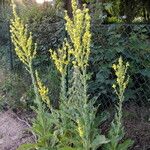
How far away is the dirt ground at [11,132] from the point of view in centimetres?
568

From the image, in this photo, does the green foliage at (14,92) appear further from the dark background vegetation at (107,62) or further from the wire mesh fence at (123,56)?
the wire mesh fence at (123,56)

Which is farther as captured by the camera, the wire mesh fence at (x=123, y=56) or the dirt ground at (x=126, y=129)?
the wire mesh fence at (x=123, y=56)

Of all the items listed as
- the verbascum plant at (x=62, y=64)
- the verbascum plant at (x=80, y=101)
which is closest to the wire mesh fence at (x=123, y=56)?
the verbascum plant at (x=62, y=64)

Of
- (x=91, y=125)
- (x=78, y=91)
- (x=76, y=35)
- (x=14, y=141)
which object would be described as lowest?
(x=14, y=141)

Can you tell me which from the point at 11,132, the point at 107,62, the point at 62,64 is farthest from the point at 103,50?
the point at 11,132

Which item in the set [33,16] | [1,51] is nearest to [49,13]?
[33,16]

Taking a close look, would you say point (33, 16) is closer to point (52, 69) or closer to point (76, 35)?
point (52, 69)

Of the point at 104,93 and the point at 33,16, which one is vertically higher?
the point at 33,16

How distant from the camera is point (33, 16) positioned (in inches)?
395

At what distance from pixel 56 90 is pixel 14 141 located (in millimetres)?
1069

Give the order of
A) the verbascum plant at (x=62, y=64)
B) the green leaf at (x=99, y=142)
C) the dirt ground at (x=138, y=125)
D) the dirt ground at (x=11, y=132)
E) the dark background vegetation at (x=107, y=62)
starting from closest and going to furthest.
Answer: the green leaf at (x=99, y=142) → the verbascum plant at (x=62, y=64) → the dirt ground at (x=138, y=125) → the dark background vegetation at (x=107, y=62) → the dirt ground at (x=11, y=132)

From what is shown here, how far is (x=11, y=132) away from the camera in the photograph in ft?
20.2

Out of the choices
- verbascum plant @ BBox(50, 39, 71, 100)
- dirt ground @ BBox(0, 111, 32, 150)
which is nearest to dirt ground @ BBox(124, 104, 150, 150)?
verbascum plant @ BBox(50, 39, 71, 100)

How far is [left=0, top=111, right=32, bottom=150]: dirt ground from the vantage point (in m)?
5.68
